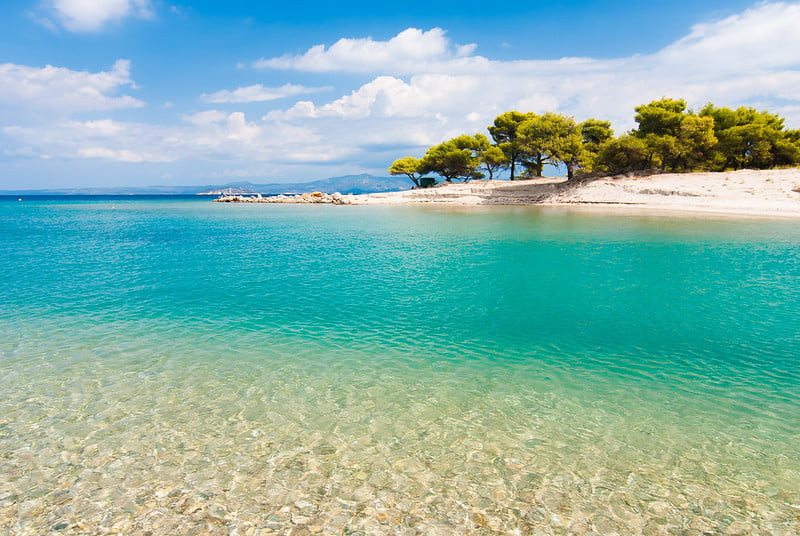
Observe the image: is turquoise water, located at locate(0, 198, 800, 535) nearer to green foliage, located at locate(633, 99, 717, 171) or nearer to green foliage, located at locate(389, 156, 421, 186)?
green foliage, located at locate(633, 99, 717, 171)

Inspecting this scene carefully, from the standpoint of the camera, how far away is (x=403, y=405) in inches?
382

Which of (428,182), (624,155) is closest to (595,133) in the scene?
(624,155)

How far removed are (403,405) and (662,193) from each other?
71.0m

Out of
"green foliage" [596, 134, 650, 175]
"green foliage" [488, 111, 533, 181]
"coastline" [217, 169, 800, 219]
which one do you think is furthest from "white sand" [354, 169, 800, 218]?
"green foliage" [488, 111, 533, 181]

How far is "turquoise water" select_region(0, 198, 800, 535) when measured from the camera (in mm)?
6656

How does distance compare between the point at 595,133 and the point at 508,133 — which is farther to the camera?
the point at 508,133

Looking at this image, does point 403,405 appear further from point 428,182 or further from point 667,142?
point 428,182

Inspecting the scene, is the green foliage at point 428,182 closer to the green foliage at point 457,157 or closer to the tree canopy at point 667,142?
the green foliage at point 457,157

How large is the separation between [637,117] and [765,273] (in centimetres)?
6596

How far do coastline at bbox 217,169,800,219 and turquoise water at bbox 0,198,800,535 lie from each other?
43232 millimetres

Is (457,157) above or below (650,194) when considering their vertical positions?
above

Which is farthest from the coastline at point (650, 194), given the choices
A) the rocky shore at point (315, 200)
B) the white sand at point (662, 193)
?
the rocky shore at point (315, 200)

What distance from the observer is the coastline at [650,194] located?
55562 mm

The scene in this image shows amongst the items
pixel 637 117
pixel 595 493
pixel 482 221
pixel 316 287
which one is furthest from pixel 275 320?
pixel 637 117
